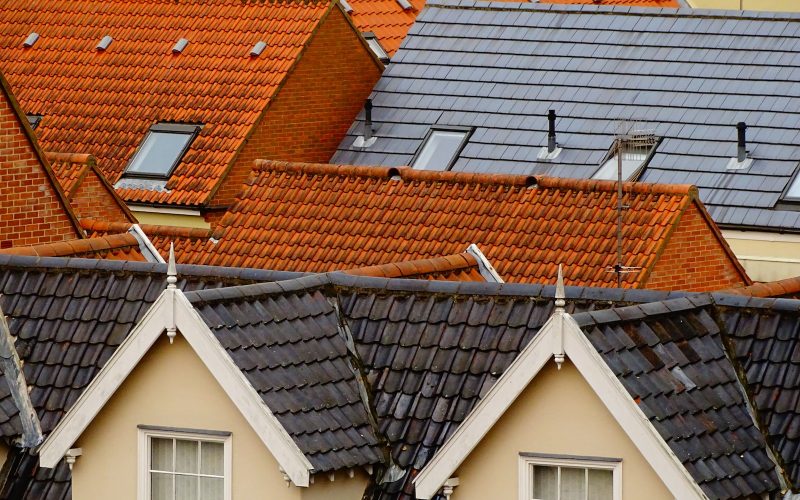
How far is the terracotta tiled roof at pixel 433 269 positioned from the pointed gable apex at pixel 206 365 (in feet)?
10.4

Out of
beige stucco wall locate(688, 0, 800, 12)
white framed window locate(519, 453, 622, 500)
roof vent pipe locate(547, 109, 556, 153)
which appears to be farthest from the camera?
beige stucco wall locate(688, 0, 800, 12)

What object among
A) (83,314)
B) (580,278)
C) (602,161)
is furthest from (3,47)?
(83,314)

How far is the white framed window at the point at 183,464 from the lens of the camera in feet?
60.7

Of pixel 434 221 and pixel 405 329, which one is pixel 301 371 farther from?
pixel 434 221

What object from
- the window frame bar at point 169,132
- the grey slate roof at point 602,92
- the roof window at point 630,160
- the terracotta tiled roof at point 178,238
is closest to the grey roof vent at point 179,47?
the window frame bar at point 169,132

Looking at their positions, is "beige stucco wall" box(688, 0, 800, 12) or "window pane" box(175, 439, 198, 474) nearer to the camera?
"window pane" box(175, 439, 198, 474)

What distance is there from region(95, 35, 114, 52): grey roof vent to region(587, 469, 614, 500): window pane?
29.5 m

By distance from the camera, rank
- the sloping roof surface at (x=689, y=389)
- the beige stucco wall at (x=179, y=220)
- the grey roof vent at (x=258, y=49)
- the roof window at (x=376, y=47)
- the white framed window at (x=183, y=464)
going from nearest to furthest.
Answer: the sloping roof surface at (x=689, y=389)
the white framed window at (x=183, y=464)
the beige stucco wall at (x=179, y=220)
the grey roof vent at (x=258, y=49)
the roof window at (x=376, y=47)

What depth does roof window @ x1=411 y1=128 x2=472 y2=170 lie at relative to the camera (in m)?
42.7

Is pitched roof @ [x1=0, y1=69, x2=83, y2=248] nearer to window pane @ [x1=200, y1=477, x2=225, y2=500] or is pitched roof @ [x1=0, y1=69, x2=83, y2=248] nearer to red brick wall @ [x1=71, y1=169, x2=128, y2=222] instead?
red brick wall @ [x1=71, y1=169, x2=128, y2=222]

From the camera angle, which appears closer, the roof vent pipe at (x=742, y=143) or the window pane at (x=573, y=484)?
the window pane at (x=573, y=484)

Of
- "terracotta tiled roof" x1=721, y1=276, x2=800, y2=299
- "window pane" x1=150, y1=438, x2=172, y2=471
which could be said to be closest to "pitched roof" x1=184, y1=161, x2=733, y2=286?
"terracotta tiled roof" x1=721, y1=276, x2=800, y2=299

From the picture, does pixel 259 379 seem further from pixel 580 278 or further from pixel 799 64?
pixel 799 64

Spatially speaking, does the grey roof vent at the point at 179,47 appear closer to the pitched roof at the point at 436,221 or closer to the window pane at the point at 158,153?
the window pane at the point at 158,153
